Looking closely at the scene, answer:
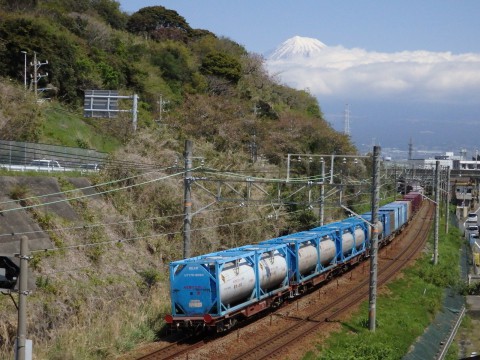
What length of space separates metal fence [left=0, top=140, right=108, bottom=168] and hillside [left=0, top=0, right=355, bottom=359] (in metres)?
1.64

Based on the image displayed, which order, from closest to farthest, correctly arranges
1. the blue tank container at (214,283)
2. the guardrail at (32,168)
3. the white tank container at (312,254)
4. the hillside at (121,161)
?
the blue tank container at (214,283)
the hillside at (121,161)
the white tank container at (312,254)
the guardrail at (32,168)

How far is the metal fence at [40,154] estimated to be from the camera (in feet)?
110

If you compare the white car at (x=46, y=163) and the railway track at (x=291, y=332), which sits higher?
the white car at (x=46, y=163)

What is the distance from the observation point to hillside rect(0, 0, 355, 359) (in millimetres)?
23734

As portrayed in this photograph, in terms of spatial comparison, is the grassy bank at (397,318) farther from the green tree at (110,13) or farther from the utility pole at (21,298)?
the green tree at (110,13)

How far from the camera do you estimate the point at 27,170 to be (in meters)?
31.6

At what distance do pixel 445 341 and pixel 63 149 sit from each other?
906 inches

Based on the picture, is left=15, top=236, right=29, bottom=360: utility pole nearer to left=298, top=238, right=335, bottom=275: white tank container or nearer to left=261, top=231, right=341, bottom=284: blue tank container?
left=261, top=231, right=341, bottom=284: blue tank container

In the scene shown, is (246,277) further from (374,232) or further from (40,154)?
(40,154)

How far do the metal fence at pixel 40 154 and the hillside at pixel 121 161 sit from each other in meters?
1.64

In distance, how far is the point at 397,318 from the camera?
26812 mm

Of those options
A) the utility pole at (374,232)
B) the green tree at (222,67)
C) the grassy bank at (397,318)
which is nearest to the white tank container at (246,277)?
the grassy bank at (397,318)

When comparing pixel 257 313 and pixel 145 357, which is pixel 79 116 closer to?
pixel 257 313

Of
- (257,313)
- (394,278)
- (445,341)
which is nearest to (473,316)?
(394,278)
